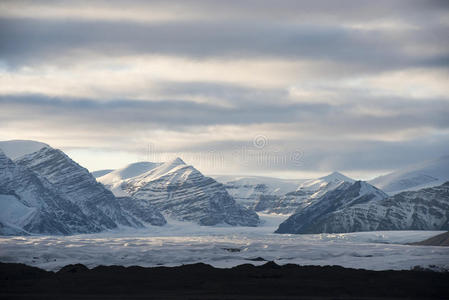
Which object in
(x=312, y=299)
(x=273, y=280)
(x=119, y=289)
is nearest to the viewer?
(x=312, y=299)

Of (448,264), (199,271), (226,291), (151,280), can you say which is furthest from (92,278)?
(448,264)

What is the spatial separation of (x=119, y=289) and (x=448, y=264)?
8472cm

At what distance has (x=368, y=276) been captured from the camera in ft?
497

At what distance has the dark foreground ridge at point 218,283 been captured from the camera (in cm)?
12494

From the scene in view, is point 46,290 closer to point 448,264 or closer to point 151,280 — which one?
point 151,280

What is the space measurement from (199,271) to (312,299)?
48253 millimetres

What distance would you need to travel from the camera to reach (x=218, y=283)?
460 ft

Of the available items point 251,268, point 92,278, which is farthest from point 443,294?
point 92,278

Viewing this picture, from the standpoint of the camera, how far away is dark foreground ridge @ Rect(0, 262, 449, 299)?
410ft

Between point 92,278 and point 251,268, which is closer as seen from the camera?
point 92,278

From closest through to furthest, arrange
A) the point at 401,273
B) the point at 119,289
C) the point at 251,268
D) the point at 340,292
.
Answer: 1. the point at 340,292
2. the point at 119,289
3. the point at 401,273
4. the point at 251,268

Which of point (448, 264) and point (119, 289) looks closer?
point (119, 289)

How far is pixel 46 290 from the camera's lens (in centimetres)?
13188

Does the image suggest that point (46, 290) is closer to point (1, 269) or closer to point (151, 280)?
point (151, 280)
